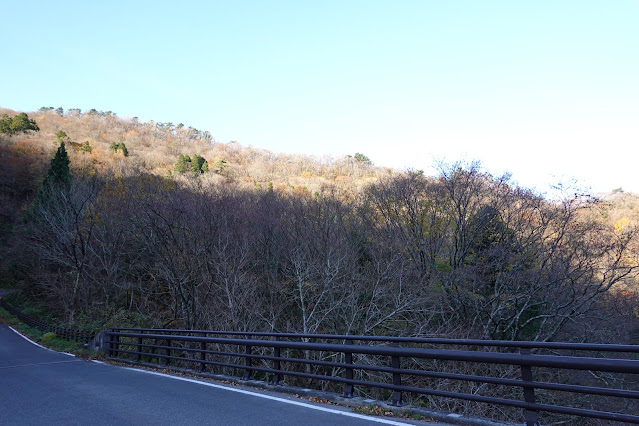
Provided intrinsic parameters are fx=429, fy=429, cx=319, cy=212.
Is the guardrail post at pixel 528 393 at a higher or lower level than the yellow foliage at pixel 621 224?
lower

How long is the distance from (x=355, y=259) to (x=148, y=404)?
68.8ft

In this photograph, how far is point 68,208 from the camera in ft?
108

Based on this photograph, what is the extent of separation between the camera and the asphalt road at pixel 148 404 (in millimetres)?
5551

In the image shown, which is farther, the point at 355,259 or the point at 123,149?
the point at 123,149

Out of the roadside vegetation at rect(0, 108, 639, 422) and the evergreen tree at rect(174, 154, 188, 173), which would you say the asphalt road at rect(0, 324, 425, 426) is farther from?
the evergreen tree at rect(174, 154, 188, 173)

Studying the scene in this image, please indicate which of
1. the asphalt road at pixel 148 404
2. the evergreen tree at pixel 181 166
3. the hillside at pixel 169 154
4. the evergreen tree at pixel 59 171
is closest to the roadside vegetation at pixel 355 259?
the evergreen tree at pixel 59 171

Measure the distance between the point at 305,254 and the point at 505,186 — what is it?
42.8 feet

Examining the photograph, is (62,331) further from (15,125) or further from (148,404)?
(15,125)

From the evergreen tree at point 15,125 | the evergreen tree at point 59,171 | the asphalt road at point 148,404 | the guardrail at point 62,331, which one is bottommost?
the guardrail at point 62,331

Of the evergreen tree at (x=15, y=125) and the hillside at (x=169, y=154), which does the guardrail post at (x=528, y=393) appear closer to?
the hillside at (x=169, y=154)

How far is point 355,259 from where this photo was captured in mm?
26984

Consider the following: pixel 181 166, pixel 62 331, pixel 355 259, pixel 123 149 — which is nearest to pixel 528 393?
pixel 355 259

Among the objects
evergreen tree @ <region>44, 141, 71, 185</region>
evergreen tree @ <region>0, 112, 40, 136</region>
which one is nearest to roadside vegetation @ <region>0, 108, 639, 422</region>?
evergreen tree @ <region>44, 141, 71, 185</region>

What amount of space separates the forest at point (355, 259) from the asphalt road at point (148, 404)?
13832 millimetres
